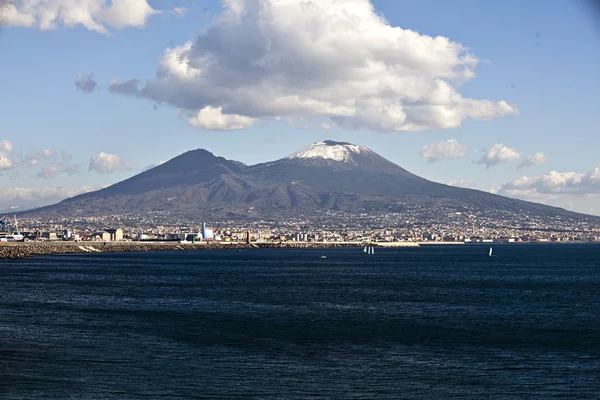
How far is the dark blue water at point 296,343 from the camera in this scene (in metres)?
26.1

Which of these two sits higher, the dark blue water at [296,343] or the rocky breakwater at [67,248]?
the rocky breakwater at [67,248]

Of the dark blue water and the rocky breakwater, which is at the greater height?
the rocky breakwater

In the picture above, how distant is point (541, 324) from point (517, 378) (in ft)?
52.2

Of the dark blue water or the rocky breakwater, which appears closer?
the dark blue water

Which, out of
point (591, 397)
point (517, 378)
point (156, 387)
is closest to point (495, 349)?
point (517, 378)

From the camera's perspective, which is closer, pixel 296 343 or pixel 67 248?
pixel 296 343

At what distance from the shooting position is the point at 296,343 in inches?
1380

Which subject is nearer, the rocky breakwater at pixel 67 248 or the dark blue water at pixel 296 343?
the dark blue water at pixel 296 343

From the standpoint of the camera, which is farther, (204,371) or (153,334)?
(153,334)

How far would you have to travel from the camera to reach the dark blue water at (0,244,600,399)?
26.1 metres

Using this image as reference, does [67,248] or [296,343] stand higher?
[67,248]

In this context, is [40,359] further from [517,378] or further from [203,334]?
[517,378]

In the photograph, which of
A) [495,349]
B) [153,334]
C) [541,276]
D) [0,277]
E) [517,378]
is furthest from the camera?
[541,276]

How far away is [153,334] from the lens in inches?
1476
